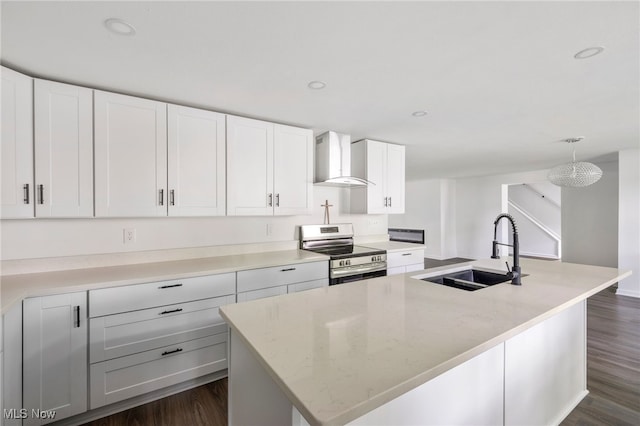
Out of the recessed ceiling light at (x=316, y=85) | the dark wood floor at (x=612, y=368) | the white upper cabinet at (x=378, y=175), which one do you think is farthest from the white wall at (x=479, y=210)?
the recessed ceiling light at (x=316, y=85)

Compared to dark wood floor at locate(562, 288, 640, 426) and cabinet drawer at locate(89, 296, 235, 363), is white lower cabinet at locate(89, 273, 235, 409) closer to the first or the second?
cabinet drawer at locate(89, 296, 235, 363)

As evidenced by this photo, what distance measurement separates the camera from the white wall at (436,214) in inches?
296

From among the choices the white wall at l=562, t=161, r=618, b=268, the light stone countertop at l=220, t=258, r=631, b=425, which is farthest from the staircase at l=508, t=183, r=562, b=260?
the light stone countertop at l=220, t=258, r=631, b=425

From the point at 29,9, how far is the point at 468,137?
3.84 metres

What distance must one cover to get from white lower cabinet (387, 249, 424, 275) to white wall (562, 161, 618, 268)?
481 centimetres

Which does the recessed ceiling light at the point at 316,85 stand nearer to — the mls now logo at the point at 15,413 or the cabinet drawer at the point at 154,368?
the cabinet drawer at the point at 154,368

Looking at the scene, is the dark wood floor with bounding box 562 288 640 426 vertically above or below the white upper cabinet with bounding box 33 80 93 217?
below

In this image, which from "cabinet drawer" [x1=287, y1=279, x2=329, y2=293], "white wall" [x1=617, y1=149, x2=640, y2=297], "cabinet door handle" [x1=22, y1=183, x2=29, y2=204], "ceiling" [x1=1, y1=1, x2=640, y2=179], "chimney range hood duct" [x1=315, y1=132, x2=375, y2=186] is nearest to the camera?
"ceiling" [x1=1, y1=1, x2=640, y2=179]

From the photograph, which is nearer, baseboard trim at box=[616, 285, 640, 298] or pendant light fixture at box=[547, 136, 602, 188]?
pendant light fixture at box=[547, 136, 602, 188]

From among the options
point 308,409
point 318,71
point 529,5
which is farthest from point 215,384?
point 529,5

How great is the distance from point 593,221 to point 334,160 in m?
6.08

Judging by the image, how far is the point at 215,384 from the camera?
2223mm

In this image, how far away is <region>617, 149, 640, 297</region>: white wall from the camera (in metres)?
4.27

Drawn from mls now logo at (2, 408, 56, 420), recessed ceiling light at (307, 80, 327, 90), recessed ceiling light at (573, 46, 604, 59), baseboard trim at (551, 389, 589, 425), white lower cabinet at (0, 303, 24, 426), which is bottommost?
baseboard trim at (551, 389, 589, 425)
